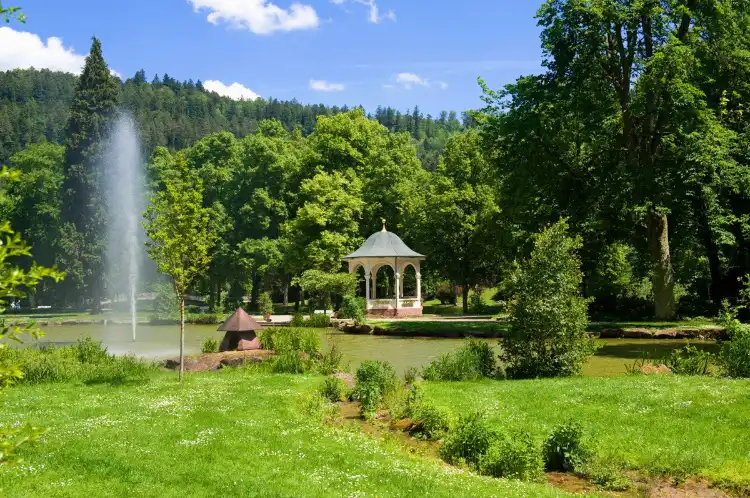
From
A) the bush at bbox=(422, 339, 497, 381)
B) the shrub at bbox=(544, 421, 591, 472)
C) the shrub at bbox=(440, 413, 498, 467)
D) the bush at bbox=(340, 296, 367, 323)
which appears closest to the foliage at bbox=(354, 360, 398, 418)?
the bush at bbox=(422, 339, 497, 381)

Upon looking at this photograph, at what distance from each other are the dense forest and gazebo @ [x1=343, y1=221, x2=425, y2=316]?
289 cm

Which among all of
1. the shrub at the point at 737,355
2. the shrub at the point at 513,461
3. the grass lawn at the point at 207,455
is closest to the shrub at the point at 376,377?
the grass lawn at the point at 207,455

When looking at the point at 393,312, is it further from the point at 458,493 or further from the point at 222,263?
the point at 458,493

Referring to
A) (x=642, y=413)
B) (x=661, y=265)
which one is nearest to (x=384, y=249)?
(x=661, y=265)

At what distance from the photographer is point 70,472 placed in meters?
7.94

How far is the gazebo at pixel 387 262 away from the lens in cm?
4578

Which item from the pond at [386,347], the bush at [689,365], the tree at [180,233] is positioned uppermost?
the tree at [180,233]

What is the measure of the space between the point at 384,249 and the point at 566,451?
37271mm

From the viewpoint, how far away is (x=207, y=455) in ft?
28.5

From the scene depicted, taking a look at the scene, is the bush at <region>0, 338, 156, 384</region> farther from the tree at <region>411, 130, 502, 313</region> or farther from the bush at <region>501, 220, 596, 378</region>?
the tree at <region>411, 130, 502, 313</region>

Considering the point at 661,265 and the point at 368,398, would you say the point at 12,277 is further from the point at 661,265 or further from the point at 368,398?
the point at 661,265

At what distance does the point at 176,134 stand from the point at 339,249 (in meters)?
116

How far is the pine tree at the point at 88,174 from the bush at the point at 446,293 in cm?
3152

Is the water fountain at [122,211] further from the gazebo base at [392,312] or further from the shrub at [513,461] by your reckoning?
the shrub at [513,461]
